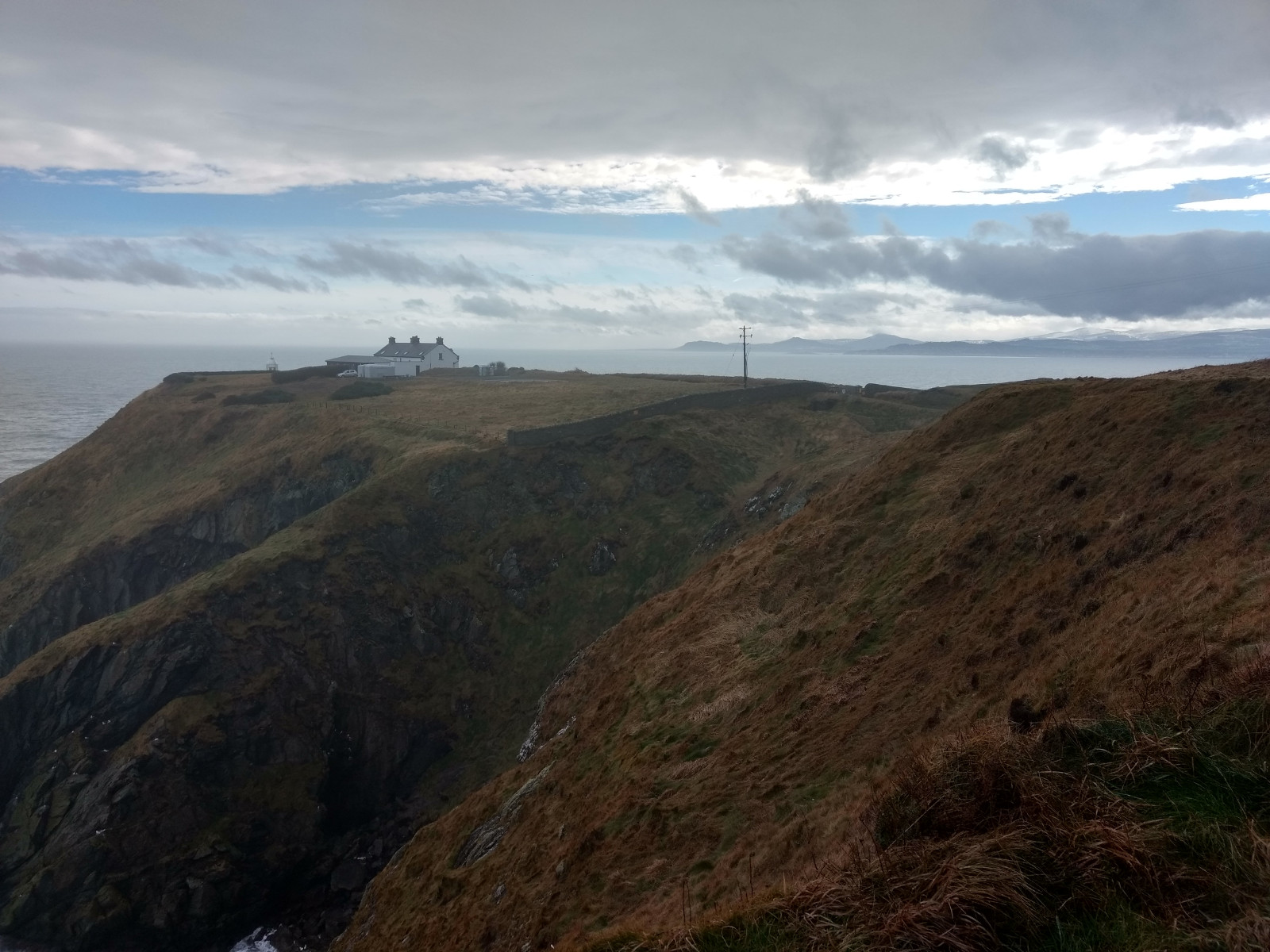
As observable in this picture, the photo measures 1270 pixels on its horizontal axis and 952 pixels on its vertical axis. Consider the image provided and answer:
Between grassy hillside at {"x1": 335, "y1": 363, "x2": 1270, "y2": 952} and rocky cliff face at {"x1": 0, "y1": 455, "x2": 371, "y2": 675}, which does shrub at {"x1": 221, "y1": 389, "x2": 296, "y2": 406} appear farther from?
grassy hillside at {"x1": 335, "y1": 363, "x2": 1270, "y2": 952}

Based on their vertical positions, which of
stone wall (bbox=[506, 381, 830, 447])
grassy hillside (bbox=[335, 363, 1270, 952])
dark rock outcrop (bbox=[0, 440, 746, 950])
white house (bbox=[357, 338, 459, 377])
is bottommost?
dark rock outcrop (bbox=[0, 440, 746, 950])

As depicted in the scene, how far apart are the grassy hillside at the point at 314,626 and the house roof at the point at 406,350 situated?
Answer: 1520 inches

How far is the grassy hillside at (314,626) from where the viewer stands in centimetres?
2948

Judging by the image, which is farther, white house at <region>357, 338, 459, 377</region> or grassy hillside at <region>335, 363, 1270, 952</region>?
white house at <region>357, 338, 459, 377</region>

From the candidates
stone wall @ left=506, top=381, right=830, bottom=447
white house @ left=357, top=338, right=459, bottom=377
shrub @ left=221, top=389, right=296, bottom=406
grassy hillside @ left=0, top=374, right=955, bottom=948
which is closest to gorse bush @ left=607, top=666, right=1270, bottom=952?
grassy hillside @ left=0, top=374, right=955, bottom=948

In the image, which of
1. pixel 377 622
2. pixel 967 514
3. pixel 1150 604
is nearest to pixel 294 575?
pixel 377 622

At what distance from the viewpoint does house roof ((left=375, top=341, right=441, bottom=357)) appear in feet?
315

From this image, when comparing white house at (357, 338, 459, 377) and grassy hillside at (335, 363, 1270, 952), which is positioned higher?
white house at (357, 338, 459, 377)

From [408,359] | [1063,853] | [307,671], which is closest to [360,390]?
[408,359]

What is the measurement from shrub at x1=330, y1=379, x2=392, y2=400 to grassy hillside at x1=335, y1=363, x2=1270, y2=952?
4827 cm

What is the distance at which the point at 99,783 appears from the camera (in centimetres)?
3053

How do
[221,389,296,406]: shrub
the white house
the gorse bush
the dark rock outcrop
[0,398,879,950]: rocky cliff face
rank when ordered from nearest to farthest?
the gorse bush < the dark rock outcrop < [0,398,879,950]: rocky cliff face < [221,389,296,406]: shrub < the white house

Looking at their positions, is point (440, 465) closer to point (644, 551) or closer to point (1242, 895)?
point (644, 551)

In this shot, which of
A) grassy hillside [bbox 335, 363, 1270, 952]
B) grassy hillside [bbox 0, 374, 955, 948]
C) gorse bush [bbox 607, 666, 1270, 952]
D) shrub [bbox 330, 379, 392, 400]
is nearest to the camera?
gorse bush [bbox 607, 666, 1270, 952]
